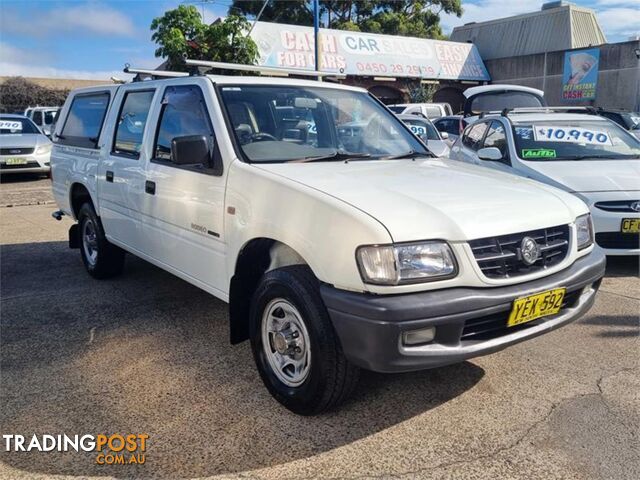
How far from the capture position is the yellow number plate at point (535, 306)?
2836 millimetres

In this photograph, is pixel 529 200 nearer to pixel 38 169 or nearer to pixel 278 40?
pixel 38 169

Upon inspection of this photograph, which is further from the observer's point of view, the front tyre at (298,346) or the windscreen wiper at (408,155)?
the windscreen wiper at (408,155)

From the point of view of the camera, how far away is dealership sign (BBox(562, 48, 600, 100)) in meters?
27.9

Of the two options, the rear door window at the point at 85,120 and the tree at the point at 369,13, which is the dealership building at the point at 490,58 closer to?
the tree at the point at 369,13

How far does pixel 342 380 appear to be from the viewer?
2875mm

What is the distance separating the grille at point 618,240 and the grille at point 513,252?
277cm

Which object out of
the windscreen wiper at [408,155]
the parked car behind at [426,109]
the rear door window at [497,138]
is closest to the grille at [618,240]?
the rear door window at [497,138]

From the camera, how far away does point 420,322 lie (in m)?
2.56

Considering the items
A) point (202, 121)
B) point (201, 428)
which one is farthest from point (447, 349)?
point (202, 121)

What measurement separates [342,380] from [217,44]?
36.9ft

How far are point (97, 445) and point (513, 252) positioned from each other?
91.5 inches

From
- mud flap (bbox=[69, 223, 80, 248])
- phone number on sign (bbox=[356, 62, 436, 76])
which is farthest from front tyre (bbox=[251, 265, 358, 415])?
phone number on sign (bbox=[356, 62, 436, 76])

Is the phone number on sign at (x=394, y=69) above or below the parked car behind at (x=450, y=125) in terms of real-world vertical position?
above

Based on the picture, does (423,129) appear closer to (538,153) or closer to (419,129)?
(419,129)
